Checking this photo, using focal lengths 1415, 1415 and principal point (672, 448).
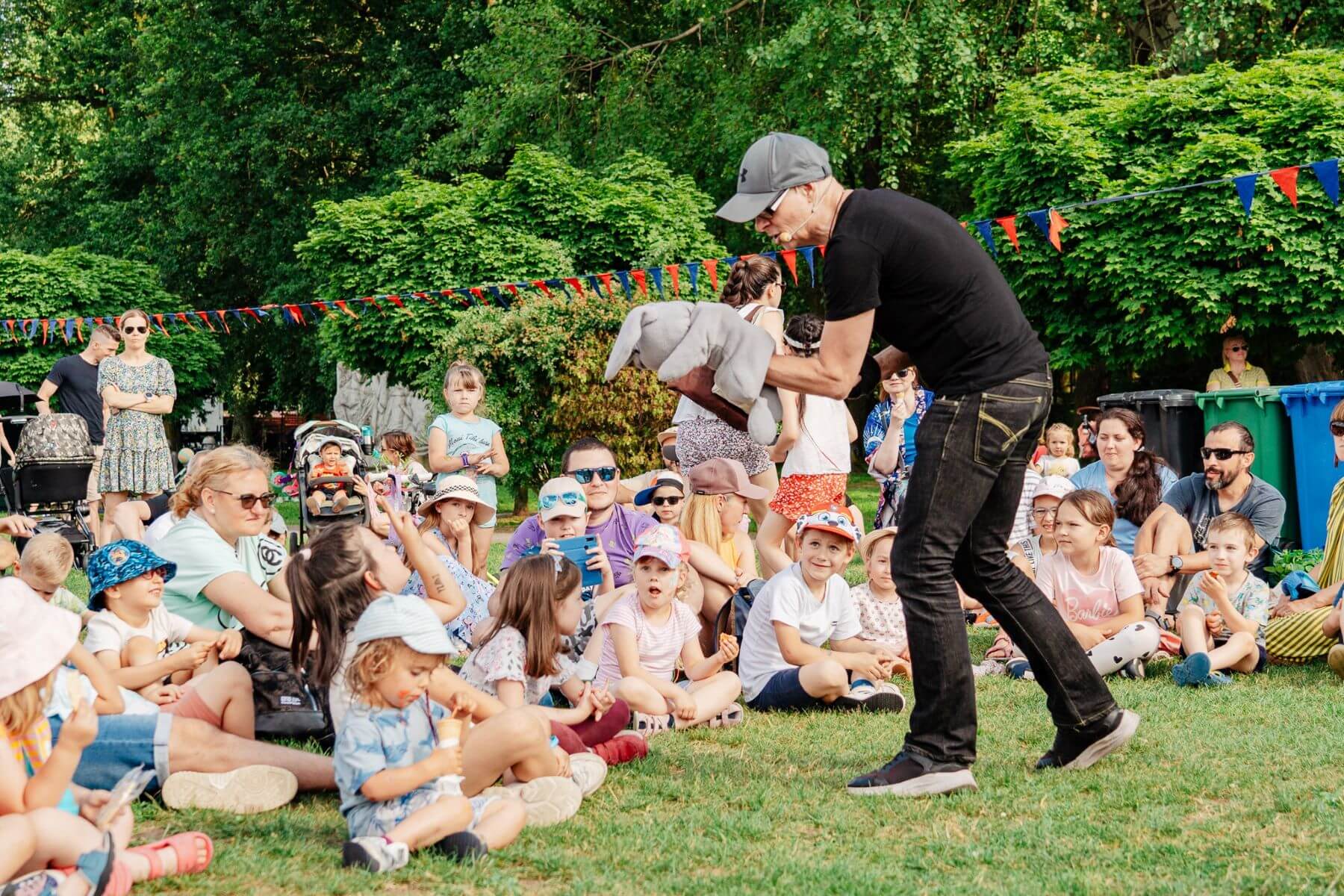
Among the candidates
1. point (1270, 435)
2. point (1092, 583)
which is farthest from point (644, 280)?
point (1092, 583)

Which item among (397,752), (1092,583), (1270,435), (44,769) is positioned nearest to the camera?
(44,769)

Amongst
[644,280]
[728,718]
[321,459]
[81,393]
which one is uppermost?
[644,280]

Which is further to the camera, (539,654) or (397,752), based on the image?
(539,654)

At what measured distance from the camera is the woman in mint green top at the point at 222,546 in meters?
5.04

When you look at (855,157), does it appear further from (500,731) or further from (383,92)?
(500,731)

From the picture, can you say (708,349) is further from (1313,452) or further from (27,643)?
(1313,452)

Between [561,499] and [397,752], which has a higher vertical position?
[561,499]

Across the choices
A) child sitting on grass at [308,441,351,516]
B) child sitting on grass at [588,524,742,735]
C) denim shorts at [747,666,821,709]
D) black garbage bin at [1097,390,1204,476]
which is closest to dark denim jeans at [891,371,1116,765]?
child sitting on grass at [588,524,742,735]

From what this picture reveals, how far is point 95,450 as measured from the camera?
11977 millimetres

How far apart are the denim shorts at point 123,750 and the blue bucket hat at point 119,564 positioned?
76cm

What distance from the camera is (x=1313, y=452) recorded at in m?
9.09

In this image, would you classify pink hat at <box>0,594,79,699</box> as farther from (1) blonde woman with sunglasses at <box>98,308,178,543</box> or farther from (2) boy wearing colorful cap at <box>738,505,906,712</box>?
(1) blonde woman with sunglasses at <box>98,308,178,543</box>

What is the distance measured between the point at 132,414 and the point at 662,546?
6.57 meters

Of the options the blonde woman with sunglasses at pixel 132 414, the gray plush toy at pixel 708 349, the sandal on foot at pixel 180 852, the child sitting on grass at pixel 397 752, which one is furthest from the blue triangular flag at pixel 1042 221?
the sandal on foot at pixel 180 852
